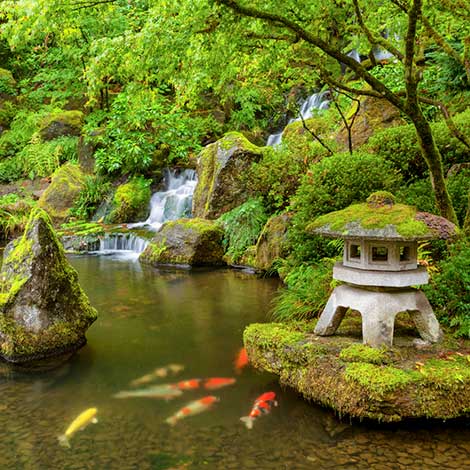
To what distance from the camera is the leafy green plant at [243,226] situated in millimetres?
12953

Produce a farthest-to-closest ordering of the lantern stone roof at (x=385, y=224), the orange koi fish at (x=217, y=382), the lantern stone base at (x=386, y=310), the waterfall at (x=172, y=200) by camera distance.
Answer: the waterfall at (x=172, y=200) < the orange koi fish at (x=217, y=382) < the lantern stone base at (x=386, y=310) < the lantern stone roof at (x=385, y=224)

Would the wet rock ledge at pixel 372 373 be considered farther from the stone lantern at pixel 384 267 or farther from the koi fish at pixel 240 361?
the koi fish at pixel 240 361

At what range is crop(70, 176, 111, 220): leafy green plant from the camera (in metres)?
18.6

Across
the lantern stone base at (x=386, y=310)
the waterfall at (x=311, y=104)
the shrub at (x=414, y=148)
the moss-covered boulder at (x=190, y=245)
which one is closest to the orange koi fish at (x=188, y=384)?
the lantern stone base at (x=386, y=310)

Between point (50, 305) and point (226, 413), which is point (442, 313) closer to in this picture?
point (226, 413)

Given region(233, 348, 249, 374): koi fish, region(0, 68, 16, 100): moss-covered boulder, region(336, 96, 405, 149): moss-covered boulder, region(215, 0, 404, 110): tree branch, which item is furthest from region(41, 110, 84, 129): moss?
region(215, 0, 404, 110): tree branch

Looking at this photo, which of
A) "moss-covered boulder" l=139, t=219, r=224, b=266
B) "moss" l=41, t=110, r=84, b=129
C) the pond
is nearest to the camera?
the pond

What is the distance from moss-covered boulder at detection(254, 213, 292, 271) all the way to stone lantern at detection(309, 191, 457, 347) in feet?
18.7

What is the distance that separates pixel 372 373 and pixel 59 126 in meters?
22.1

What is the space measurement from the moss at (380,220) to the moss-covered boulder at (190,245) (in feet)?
25.7

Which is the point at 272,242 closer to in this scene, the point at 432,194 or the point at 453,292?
the point at 432,194

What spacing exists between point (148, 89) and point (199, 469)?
4687 millimetres

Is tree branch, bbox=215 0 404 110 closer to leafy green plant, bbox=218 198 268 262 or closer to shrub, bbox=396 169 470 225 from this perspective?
shrub, bbox=396 169 470 225

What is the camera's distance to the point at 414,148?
8578mm
